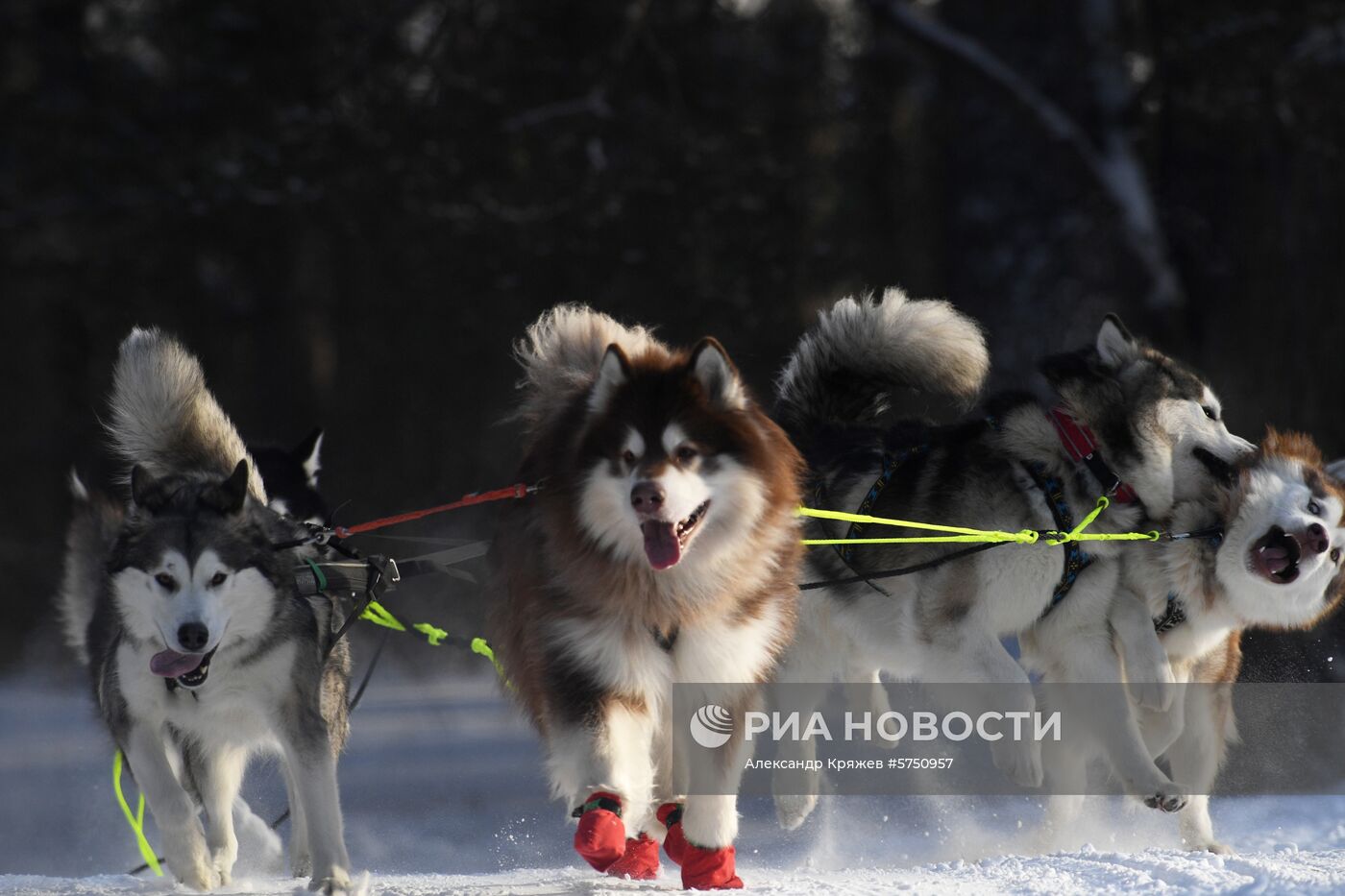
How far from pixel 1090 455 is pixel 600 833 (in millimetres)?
1756

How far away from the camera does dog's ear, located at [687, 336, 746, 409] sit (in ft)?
10.5

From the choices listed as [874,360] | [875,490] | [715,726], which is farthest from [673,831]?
[874,360]

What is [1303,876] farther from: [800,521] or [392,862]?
[392,862]

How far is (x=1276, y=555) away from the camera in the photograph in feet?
12.4

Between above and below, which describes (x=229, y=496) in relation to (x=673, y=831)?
above

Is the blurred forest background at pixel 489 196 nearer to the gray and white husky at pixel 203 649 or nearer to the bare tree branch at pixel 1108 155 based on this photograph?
the bare tree branch at pixel 1108 155

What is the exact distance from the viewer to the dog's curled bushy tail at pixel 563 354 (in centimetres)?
353

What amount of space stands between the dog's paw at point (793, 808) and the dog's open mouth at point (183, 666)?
5.68 ft

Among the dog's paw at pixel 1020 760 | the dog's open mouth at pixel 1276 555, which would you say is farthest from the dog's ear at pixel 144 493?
the dog's open mouth at pixel 1276 555

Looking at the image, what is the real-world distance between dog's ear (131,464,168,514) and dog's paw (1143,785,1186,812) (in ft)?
7.94

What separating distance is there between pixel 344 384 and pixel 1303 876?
31.5ft

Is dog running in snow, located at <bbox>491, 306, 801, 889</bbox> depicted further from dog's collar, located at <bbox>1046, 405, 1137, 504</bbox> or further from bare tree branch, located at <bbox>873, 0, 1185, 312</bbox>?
bare tree branch, located at <bbox>873, 0, 1185, 312</bbox>

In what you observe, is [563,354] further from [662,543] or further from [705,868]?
[705,868]

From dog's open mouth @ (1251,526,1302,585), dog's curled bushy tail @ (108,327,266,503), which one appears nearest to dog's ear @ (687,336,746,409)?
dog's curled bushy tail @ (108,327,266,503)
